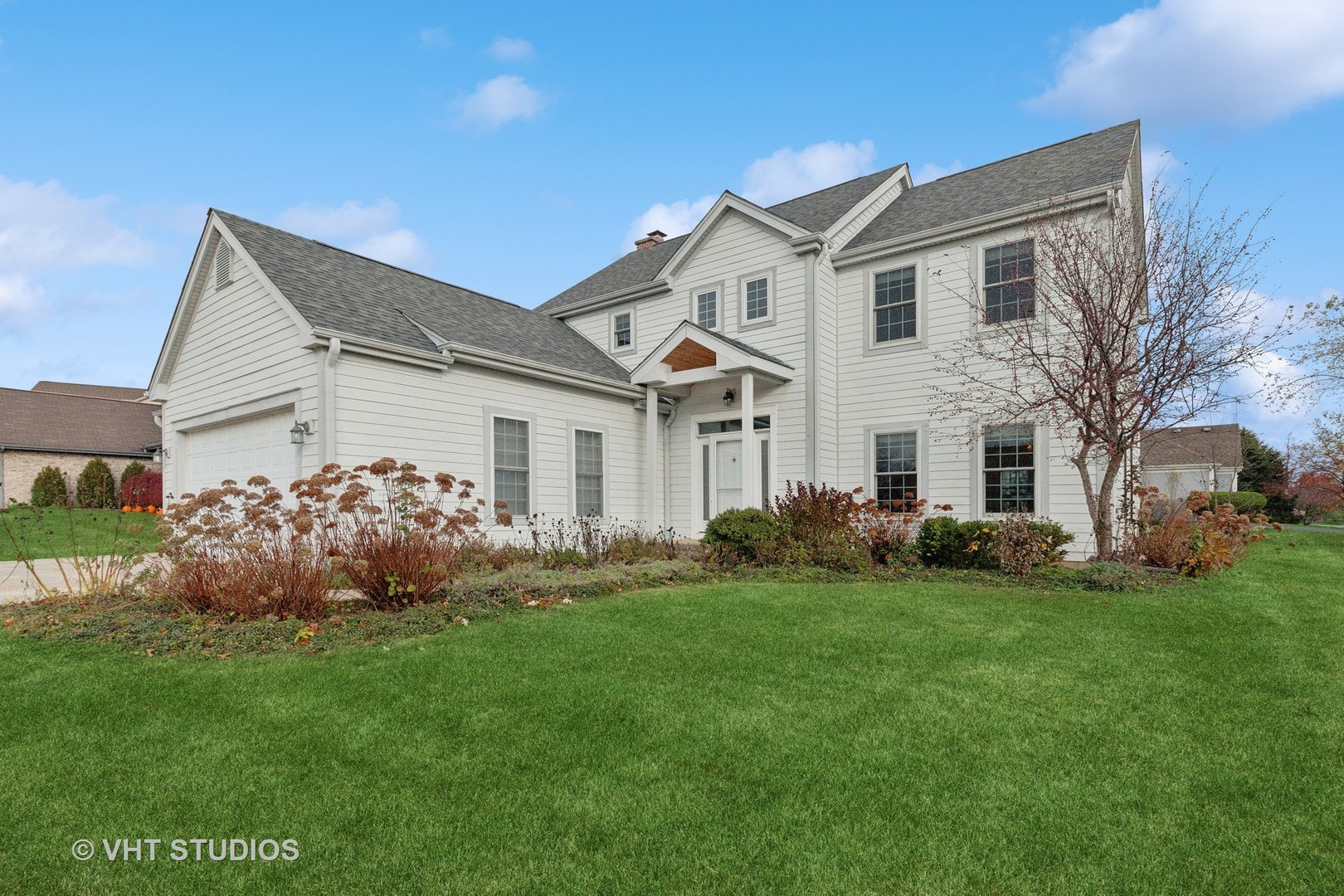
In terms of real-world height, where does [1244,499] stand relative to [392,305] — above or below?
below

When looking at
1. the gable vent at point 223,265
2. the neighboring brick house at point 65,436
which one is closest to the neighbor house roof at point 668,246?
the gable vent at point 223,265

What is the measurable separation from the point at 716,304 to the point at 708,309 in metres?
0.23

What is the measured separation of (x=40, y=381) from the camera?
36750 millimetres

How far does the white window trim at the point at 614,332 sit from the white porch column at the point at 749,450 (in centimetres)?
353

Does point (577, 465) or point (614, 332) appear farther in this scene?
point (614, 332)

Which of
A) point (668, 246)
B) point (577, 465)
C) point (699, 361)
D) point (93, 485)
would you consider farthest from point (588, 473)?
point (93, 485)

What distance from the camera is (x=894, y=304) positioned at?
41.7 feet

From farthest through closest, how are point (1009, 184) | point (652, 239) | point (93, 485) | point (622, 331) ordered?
1. point (93, 485)
2. point (652, 239)
3. point (622, 331)
4. point (1009, 184)

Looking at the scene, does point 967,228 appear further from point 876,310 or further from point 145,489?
point 145,489

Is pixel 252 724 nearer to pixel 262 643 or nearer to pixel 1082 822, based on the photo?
pixel 262 643

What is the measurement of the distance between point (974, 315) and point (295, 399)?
1101 centimetres

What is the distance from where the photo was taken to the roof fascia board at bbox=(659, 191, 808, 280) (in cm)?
1309

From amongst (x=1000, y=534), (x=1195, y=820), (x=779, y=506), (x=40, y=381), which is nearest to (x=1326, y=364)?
(x=1000, y=534)

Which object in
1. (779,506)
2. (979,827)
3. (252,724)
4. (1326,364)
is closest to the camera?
(979,827)
